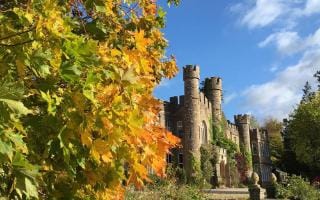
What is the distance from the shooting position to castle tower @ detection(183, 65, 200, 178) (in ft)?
129

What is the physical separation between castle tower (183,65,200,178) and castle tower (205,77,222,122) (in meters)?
5.79

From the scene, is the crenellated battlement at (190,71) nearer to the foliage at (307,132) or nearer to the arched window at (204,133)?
the arched window at (204,133)

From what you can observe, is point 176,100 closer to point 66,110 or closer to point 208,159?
point 208,159

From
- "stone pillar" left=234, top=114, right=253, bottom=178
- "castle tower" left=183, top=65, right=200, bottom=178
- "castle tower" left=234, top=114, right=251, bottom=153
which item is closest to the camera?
"castle tower" left=183, top=65, right=200, bottom=178

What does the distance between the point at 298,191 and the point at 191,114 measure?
19.0m

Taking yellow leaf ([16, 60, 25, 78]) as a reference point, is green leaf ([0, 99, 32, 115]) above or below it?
below

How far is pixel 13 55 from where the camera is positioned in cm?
236

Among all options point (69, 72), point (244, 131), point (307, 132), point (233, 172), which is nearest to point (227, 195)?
point (233, 172)

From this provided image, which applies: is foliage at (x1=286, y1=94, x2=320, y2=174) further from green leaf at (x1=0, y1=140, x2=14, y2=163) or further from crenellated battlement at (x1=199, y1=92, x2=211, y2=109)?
green leaf at (x1=0, y1=140, x2=14, y2=163)

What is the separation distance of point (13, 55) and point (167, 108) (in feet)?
127

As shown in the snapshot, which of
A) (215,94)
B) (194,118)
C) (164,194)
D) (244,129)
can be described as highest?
(215,94)

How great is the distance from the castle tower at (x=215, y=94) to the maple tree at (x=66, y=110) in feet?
142

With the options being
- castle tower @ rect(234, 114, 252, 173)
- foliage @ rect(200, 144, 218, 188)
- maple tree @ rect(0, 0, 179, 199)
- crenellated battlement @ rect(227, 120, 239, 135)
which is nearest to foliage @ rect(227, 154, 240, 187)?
foliage @ rect(200, 144, 218, 188)

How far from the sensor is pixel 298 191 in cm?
2189
